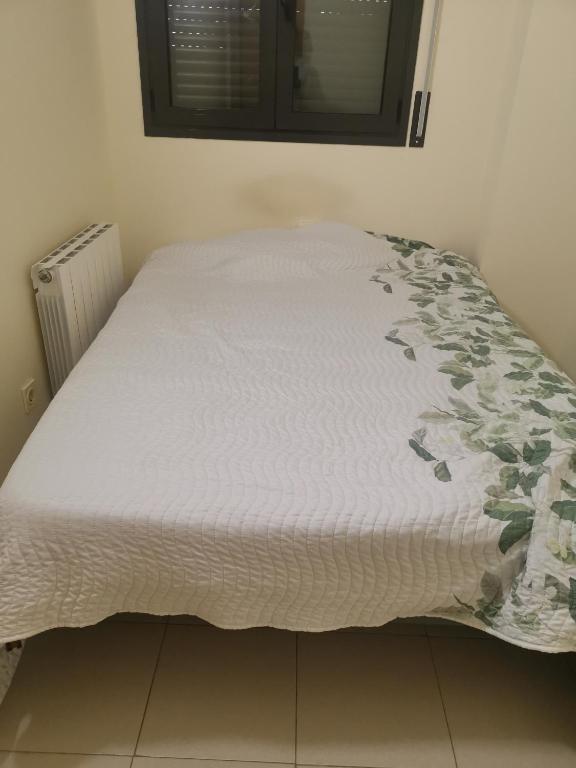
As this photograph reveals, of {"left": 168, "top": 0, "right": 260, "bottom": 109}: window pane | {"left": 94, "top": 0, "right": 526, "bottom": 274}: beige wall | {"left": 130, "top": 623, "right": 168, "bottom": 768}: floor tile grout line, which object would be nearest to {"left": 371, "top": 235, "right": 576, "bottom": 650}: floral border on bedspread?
{"left": 130, "top": 623, "right": 168, "bottom": 768}: floor tile grout line

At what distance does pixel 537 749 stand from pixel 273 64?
8.48 feet

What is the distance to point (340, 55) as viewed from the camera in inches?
97.7

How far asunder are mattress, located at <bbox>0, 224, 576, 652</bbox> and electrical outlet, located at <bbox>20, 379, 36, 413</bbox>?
1.48 ft

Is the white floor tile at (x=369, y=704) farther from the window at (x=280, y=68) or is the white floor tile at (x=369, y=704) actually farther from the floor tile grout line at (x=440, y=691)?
the window at (x=280, y=68)

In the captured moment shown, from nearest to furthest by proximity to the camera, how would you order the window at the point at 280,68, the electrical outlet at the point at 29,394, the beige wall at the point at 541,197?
1. the electrical outlet at the point at 29,394
2. the beige wall at the point at 541,197
3. the window at the point at 280,68

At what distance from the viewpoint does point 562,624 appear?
1112 millimetres

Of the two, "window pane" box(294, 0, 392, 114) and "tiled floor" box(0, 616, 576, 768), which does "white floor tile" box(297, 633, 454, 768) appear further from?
"window pane" box(294, 0, 392, 114)

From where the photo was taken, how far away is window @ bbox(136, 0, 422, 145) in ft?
7.84

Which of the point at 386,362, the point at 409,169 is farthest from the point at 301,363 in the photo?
the point at 409,169

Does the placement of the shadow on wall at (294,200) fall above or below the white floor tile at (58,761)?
above

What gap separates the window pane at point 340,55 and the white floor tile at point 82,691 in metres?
2.24

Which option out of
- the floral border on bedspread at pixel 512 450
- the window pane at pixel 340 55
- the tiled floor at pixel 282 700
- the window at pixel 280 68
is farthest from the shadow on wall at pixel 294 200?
the tiled floor at pixel 282 700

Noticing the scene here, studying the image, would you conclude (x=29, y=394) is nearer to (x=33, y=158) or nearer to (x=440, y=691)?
(x=33, y=158)

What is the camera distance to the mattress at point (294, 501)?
1112 millimetres
